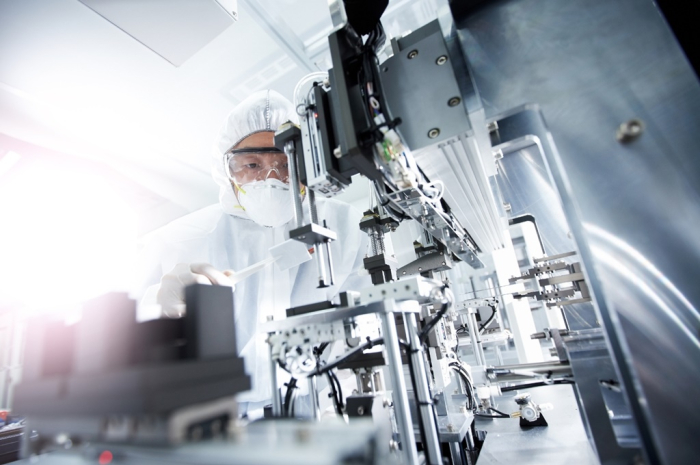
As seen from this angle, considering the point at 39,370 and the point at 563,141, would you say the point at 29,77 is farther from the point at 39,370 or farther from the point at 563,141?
the point at 563,141

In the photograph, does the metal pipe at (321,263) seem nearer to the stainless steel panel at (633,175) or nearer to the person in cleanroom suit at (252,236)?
the stainless steel panel at (633,175)

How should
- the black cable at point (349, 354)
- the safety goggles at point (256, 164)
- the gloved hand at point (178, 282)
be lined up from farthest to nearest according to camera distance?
the safety goggles at point (256, 164) < the gloved hand at point (178, 282) < the black cable at point (349, 354)

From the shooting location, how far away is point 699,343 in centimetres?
43

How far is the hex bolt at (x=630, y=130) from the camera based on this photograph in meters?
0.48

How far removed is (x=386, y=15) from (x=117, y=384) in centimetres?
194

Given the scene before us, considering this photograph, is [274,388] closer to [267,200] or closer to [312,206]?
[312,206]

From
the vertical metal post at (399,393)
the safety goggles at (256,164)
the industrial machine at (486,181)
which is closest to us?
the industrial machine at (486,181)

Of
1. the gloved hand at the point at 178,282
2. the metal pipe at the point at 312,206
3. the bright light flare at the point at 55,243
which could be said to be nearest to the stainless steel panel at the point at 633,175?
the metal pipe at the point at 312,206

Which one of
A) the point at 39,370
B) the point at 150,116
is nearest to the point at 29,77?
the point at 150,116

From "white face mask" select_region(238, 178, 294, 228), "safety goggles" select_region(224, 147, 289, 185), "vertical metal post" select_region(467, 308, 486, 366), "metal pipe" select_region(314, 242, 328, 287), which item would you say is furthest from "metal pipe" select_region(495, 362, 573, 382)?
"safety goggles" select_region(224, 147, 289, 185)

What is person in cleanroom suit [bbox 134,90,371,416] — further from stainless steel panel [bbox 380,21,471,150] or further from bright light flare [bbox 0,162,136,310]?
stainless steel panel [bbox 380,21,471,150]

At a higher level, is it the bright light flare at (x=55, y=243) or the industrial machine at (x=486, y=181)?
the bright light flare at (x=55, y=243)

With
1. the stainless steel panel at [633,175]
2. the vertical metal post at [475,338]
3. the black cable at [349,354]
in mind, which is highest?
the stainless steel panel at [633,175]

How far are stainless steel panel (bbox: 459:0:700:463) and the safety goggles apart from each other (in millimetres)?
1143
